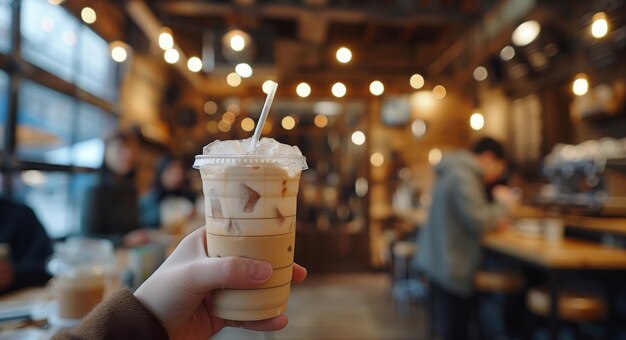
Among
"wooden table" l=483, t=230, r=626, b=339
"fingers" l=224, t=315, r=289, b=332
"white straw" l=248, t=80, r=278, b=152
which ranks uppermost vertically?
"white straw" l=248, t=80, r=278, b=152

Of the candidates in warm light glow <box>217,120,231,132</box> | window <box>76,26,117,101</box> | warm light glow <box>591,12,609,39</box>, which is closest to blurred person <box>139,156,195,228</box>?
window <box>76,26,117,101</box>

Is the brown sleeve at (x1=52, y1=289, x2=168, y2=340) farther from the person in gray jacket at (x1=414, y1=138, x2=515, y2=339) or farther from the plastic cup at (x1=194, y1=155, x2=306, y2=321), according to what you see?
the person in gray jacket at (x1=414, y1=138, x2=515, y2=339)

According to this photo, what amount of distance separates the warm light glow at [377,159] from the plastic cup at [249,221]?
6.97m

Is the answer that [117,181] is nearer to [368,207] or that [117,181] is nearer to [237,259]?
[237,259]

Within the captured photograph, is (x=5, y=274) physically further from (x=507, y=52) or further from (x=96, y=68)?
(x=507, y=52)

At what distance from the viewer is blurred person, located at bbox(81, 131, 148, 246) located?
10.3 ft

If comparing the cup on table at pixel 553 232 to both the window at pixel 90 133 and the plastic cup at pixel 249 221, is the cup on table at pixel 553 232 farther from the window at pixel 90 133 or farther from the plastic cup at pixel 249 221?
the window at pixel 90 133

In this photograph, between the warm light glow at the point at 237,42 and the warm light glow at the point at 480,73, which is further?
the warm light glow at the point at 480,73

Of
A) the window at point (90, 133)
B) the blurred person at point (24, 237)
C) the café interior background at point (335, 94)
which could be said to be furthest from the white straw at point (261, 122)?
the window at point (90, 133)

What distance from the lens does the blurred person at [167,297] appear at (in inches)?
25.6

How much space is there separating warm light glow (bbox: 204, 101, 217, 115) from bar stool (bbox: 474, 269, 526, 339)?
5.89 m

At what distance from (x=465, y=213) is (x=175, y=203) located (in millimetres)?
2271

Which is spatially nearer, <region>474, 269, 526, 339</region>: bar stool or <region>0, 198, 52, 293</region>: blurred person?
<region>0, 198, 52, 293</region>: blurred person

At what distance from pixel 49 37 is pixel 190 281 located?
3843 mm
